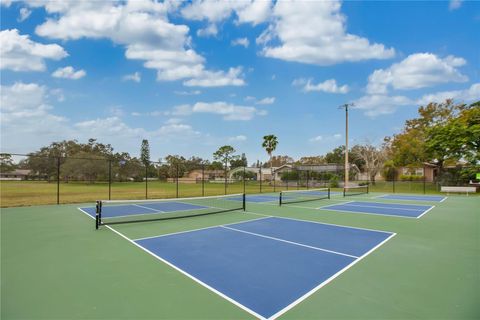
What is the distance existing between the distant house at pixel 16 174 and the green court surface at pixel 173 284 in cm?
1677

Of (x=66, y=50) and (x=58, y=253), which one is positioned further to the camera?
(x=66, y=50)

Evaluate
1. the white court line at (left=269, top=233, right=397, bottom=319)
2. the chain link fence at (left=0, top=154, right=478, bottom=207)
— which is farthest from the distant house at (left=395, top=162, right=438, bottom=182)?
the white court line at (left=269, top=233, right=397, bottom=319)

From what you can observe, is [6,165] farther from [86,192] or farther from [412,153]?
[412,153]

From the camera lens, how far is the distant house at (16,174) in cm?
2031

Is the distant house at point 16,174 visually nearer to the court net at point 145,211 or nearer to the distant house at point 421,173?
the court net at point 145,211

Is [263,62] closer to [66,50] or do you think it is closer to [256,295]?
[66,50]

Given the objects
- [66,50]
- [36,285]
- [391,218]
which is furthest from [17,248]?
[66,50]

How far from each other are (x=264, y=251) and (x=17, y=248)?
5679 millimetres

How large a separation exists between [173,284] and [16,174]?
25547 mm

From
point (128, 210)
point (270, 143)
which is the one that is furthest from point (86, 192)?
point (270, 143)

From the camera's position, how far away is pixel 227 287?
418 cm

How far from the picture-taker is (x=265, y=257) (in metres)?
5.66

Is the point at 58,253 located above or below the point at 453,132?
below

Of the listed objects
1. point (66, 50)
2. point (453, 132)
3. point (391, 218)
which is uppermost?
point (66, 50)
